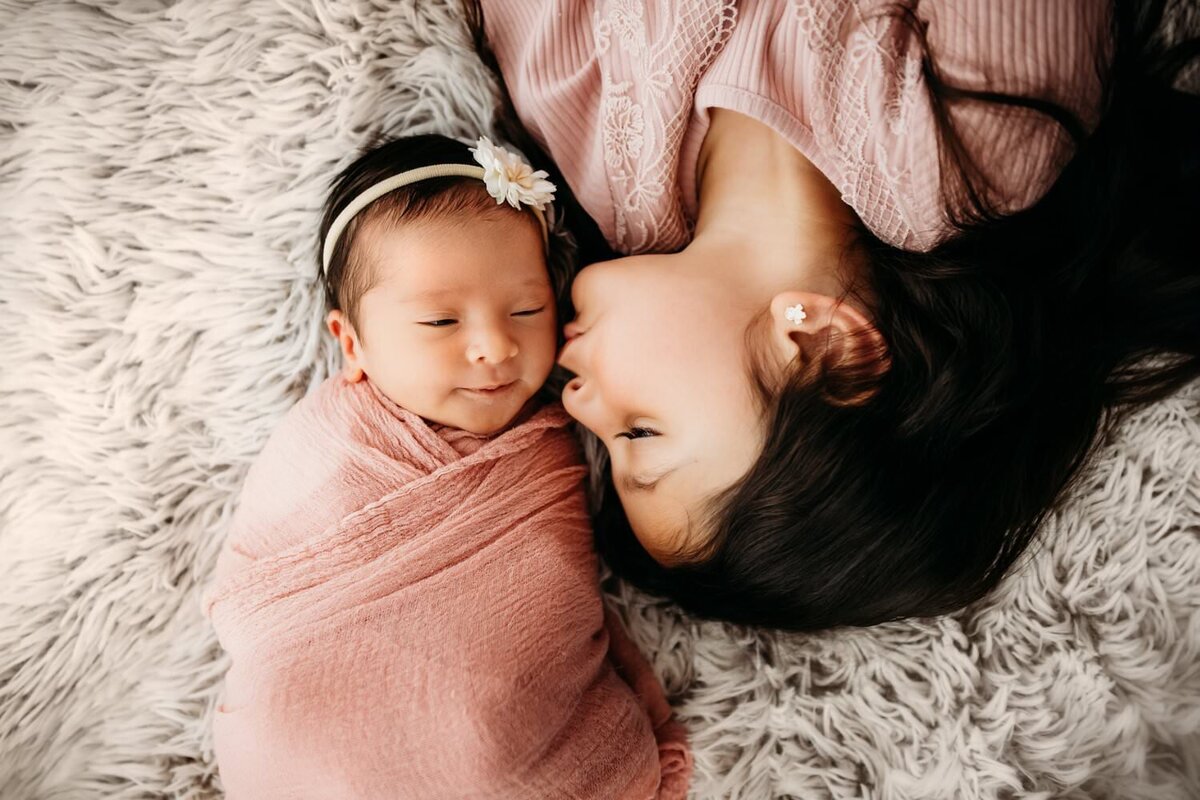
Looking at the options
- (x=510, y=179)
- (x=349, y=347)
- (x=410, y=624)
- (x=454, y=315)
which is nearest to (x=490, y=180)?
(x=510, y=179)

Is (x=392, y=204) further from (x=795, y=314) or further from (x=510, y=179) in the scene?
(x=795, y=314)

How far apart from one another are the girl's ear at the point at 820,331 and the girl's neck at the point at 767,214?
1.8 inches

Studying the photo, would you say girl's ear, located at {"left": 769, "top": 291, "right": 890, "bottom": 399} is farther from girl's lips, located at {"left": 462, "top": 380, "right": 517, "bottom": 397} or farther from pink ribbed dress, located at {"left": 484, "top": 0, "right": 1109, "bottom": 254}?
girl's lips, located at {"left": 462, "top": 380, "right": 517, "bottom": 397}

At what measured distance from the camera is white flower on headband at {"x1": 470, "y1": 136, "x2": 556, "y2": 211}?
962mm

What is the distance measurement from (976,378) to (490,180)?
609 millimetres

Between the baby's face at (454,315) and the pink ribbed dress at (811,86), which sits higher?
the pink ribbed dress at (811,86)

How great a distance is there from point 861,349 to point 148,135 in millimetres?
960

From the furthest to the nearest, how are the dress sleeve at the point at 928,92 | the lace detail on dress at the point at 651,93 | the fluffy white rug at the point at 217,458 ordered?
the fluffy white rug at the point at 217,458 → the lace detail on dress at the point at 651,93 → the dress sleeve at the point at 928,92

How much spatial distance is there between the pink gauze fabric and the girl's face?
0.12m

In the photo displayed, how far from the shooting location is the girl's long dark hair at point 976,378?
2.93 feet

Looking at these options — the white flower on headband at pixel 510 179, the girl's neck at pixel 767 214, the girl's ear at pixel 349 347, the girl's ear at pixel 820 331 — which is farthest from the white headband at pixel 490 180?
the girl's ear at pixel 820 331

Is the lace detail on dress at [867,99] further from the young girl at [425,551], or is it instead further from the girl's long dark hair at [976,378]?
the young girl at [425,551]

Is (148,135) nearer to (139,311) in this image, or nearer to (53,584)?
(139,311)

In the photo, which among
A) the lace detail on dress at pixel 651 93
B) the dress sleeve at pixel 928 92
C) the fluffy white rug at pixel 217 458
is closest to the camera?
the dress sleeve at pixel 928 92
